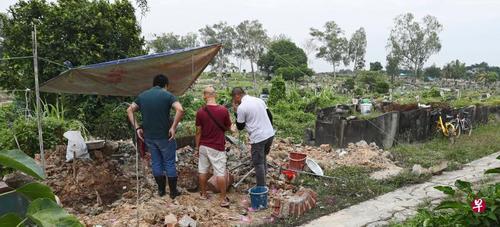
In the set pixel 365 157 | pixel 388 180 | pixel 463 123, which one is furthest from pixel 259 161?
pixel 463 123

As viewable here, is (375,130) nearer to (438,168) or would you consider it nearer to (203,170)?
(438,168)

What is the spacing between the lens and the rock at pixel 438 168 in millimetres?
6685

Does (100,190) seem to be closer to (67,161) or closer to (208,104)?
(67,161)

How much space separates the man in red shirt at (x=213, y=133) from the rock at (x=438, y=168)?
3531 millimetres

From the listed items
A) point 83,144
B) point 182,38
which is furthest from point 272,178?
point 182,38

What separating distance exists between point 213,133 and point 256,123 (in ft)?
1.79

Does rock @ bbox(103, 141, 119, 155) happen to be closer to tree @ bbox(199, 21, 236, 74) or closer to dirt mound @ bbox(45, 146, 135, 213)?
dirt mound @ bbox(45, 146, 135, 213)

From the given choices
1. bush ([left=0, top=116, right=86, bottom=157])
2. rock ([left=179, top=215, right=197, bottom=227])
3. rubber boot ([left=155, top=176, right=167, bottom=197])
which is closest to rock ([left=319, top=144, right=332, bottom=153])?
rubber boot ([left=155, top=176, right=167, bottom=197])

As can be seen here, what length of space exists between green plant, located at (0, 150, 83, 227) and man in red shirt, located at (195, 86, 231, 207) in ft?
14.1

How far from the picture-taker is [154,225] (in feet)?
14.0

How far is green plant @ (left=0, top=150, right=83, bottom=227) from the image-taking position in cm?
64

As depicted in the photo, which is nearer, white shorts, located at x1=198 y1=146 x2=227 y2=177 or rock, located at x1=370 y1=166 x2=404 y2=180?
white shorts, located at x1=198 y1=146 x2=227 y2=177

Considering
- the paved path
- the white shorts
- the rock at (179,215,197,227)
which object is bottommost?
the paved path

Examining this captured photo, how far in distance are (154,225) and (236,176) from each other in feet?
6.12
